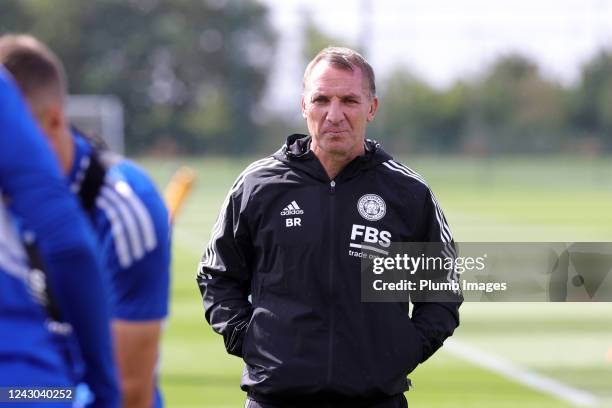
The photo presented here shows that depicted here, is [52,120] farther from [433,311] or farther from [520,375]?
[520,375]

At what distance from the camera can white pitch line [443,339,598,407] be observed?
923 centimetres

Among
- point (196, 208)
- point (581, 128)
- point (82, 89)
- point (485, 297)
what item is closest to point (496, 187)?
point (581, 128)

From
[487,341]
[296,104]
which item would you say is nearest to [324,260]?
[487,341]

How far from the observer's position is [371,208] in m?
4.45

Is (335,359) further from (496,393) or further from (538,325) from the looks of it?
(538,325)

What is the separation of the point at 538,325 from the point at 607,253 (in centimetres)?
549

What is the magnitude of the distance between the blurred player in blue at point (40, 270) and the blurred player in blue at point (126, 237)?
0.29 meters

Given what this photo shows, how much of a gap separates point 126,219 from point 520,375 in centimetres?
760

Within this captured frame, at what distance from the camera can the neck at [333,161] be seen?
14.8 ft

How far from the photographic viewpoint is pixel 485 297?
6.36 meters

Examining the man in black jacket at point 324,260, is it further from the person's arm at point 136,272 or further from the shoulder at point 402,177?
the person's arm at point 136,272

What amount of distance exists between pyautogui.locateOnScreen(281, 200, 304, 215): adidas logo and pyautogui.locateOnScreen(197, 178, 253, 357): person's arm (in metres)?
0.17

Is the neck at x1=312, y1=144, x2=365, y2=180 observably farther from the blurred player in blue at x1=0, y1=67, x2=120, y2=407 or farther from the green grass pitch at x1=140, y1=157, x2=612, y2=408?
the green grass pitch at x1=140, y1=157, x2=612, y2=408

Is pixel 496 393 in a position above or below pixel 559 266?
below
